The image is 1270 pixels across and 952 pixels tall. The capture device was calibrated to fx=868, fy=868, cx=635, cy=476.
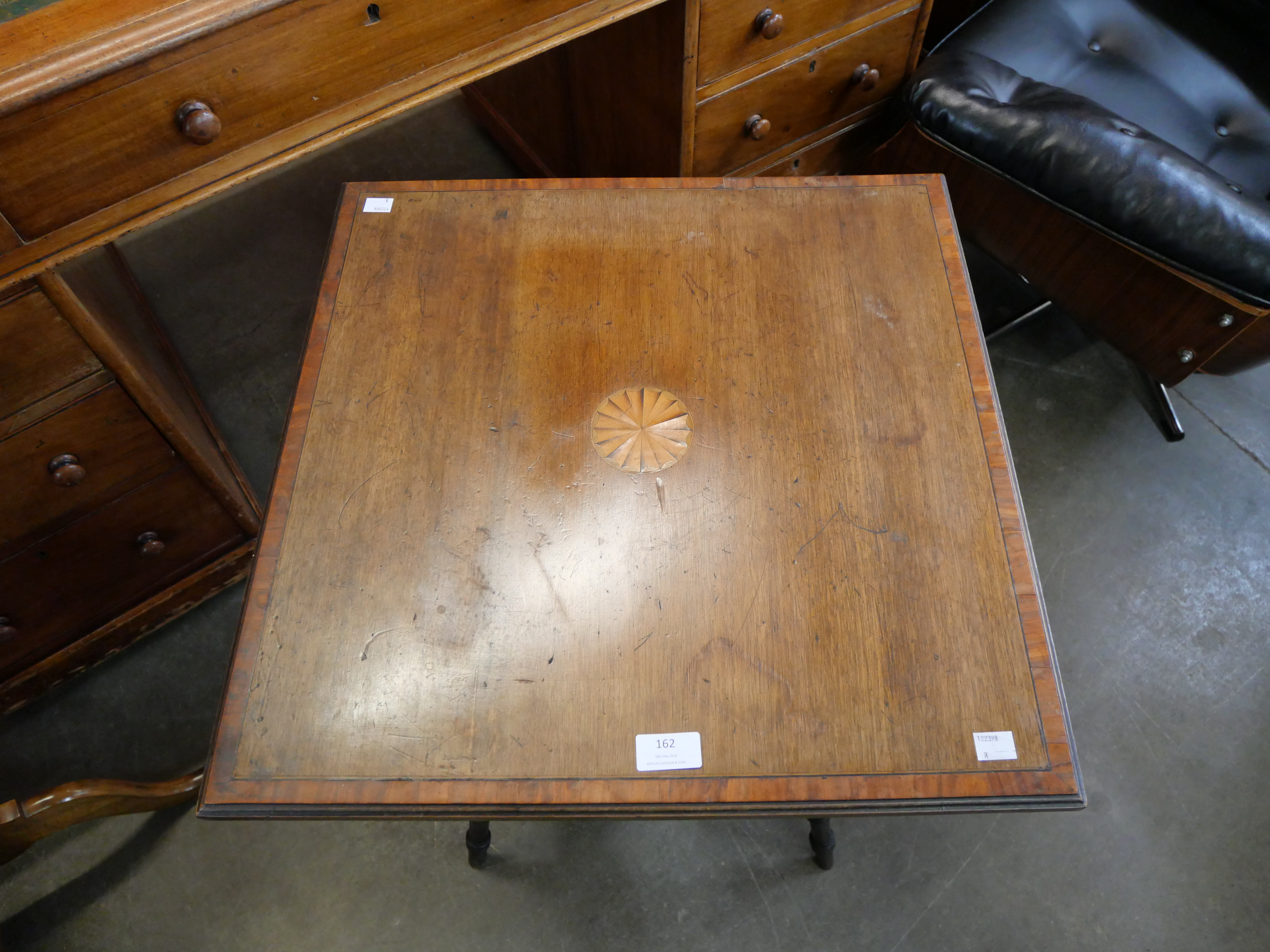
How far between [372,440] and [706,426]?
1.52 feet

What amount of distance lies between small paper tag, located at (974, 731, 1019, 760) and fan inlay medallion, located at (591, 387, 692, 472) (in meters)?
0.50

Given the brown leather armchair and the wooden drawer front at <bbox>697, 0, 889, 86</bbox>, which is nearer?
the brown leather armchair

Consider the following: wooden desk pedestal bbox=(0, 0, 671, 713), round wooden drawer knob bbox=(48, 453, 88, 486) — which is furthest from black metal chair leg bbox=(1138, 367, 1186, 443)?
round wooden drawer knob bbox=(48, 453, 88, 486)

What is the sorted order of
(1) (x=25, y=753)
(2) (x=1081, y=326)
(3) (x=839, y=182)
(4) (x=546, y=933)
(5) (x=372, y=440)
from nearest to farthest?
(5) (x=372, y=440)
(3) (x=839, y=182)
(4) (x=546, y=933)
(1) (x=25, y=753)
(2) (x=1081, y=326)

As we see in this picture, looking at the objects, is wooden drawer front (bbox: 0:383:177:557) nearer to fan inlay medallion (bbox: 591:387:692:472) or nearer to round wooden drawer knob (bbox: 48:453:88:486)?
round wooden drawer knob (bbox: 48:453:88:486)

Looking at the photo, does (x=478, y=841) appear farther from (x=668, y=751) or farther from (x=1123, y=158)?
(x=1123, y=158)

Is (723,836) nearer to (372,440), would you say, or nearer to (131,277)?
(372,440)

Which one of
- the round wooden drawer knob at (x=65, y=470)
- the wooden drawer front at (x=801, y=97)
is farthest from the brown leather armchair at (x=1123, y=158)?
the round wooden drawer knob at (x=65, y=470)

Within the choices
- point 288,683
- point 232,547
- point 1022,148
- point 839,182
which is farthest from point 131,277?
point 1022,148

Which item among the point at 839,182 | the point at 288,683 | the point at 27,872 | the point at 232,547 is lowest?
the point at 27,872

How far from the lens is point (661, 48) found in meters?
1.71

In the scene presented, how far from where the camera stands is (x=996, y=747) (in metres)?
0.99

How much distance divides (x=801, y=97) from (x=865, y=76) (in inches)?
6.5

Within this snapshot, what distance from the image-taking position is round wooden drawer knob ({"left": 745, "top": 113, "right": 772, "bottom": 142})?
189cm
